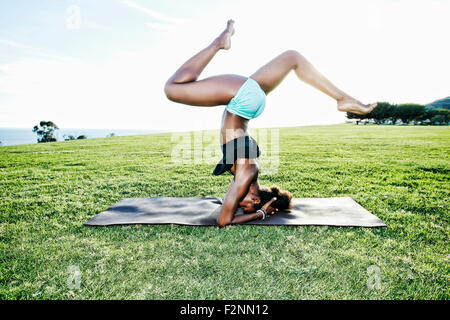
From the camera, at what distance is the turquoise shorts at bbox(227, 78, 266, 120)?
11.4ft

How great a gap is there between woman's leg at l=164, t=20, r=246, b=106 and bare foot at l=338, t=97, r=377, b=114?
1295 millimetres

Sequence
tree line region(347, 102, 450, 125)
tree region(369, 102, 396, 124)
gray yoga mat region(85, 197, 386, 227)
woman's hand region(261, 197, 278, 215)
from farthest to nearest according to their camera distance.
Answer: tree line region(347, 102, 450, 125), tree region(369, 102, 396, 124), woman's hand region(261, 197, 278, 215), gray yoga mat region(85, 197, 386, 227)

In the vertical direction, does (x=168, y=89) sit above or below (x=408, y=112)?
below

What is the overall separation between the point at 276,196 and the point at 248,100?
155cm

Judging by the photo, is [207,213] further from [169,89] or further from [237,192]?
[169,89]

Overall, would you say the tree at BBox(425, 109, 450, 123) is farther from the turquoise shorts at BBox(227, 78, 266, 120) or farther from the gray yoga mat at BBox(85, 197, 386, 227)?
the turquoise shorts at BBox(227, 78, 266, 120)

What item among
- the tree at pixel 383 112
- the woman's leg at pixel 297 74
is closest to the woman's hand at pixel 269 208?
the woman's leg at pixel 297 74

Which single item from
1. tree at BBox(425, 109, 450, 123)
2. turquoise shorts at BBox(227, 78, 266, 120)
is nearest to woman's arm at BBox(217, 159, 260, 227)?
turquoise shorts at BBox(227, 78, 266, 120)

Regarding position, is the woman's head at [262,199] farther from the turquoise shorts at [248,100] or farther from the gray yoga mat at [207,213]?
the turquoise shorts at [248,100]

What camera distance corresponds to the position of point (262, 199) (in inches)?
164

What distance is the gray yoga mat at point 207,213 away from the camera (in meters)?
3.63

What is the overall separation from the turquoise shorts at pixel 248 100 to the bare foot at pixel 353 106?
0.99m

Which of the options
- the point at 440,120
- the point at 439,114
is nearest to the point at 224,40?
the point at 440,120

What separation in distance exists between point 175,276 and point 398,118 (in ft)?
226
